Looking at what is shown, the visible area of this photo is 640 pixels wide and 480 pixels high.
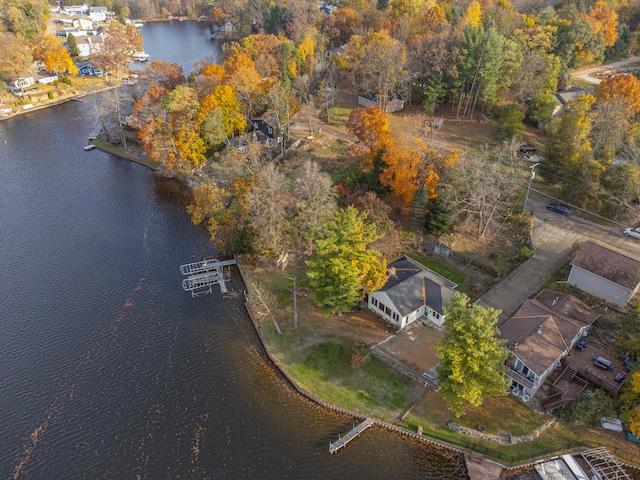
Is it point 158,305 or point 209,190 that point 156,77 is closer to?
point 209,190

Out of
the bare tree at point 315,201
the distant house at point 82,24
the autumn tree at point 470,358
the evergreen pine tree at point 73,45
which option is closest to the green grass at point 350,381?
the autumn tree at point 470,358

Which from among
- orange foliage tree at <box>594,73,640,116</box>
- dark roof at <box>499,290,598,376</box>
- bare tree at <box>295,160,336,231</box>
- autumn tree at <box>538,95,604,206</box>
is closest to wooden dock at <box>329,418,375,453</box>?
dark roof at <box>499,290,598,376</box>

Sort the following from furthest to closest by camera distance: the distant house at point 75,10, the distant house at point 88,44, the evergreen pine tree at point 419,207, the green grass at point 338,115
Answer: the distant house at point 75,10 < the distant house at point 88,44 < the green grass at point 338,115 < the evergreen pine tree at point 419,207

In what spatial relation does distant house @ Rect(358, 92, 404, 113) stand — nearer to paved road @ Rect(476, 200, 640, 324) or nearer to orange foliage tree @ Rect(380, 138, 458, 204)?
orange foliage tree @ Rect(380, 138, 458, 204)

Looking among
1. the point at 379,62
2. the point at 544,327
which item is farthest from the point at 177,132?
the point at 544,327

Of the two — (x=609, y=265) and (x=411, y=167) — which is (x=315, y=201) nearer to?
(x=411, y=167)

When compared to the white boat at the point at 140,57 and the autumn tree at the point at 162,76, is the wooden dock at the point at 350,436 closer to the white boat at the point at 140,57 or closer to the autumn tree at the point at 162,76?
the autumn tree at the point at 162,76

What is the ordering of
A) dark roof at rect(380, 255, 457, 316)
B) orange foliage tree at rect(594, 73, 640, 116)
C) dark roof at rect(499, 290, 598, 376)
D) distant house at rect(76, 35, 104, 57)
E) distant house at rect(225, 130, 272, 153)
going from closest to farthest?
dark roof at rect(499, 290, 598, 376)
dark roof at rect(380, 255, 457, 316)
orange foliage tree at rect(594, 73, 640, 116)
distant house at rect(225, 130, 272, 153)
distant house at rect(76, 35, 104, 57)
